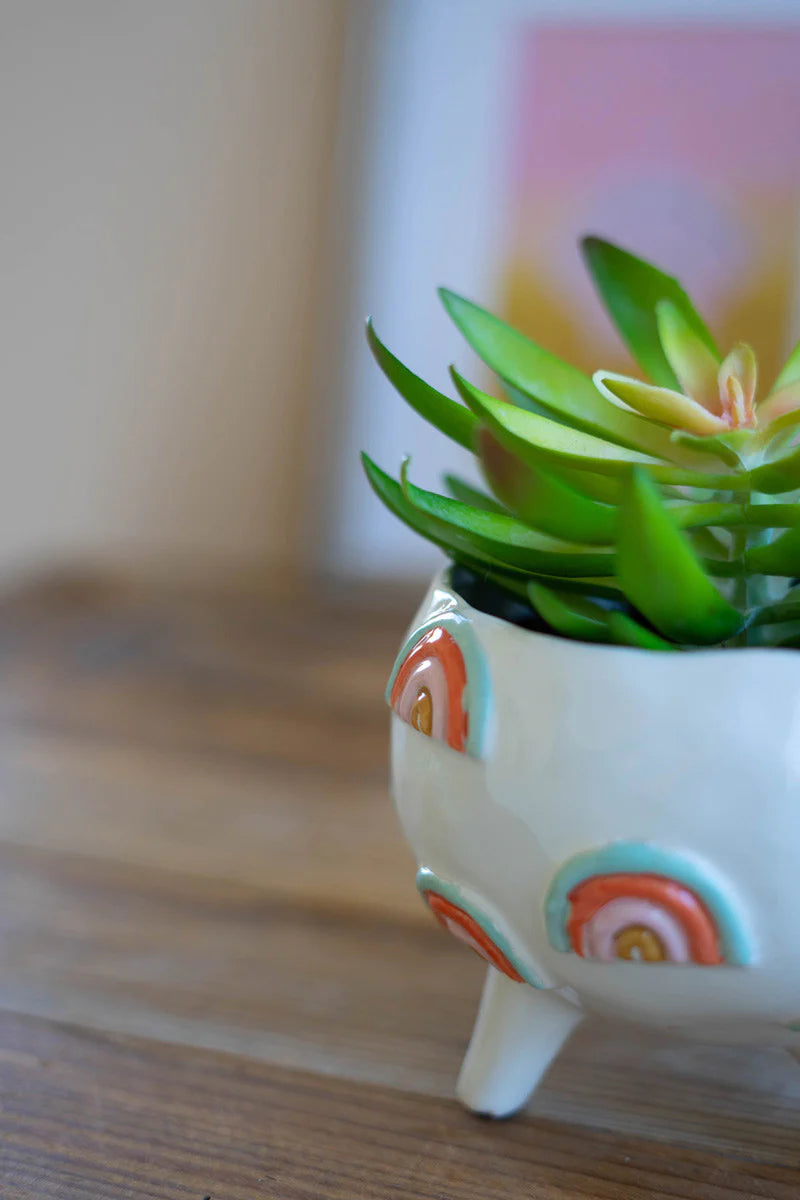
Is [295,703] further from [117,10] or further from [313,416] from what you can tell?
[117,10]

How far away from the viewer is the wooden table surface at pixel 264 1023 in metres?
0.34

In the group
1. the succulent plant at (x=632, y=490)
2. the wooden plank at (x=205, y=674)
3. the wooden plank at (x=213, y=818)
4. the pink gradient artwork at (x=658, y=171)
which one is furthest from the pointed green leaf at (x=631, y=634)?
the pink gradient artwork at (x=658, y=171)

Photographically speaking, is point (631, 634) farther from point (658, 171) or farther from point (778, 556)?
point (658, 171)

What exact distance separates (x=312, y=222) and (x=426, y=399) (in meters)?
1.34

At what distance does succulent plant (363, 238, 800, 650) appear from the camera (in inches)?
11.7

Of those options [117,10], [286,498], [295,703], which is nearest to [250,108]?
[117,10]

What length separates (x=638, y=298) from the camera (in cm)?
39

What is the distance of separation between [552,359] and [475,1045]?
226 millimetres

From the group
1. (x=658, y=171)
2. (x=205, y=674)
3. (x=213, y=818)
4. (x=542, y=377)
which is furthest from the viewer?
(x=658, y=171)

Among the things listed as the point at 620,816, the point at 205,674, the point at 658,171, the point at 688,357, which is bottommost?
the point at 205,674

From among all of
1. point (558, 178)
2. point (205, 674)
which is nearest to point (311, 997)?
point (205, 674)

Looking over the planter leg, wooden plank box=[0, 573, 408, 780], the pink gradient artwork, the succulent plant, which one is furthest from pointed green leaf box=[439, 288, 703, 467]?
the pink gradient artwork

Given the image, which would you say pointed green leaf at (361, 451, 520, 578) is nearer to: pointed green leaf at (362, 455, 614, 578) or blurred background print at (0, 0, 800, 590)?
pointed green leaf at (362, 455, 614, 578)

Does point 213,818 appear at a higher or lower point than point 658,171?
lower
